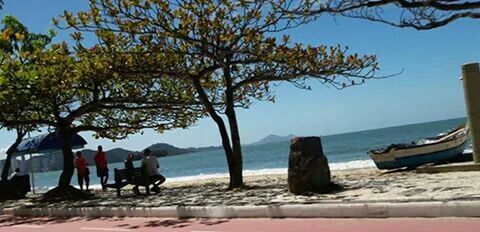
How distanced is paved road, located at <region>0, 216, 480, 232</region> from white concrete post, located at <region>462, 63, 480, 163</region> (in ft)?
21.3

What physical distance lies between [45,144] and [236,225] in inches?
603

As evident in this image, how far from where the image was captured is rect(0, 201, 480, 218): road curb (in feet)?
30.2

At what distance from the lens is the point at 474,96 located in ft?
48.8

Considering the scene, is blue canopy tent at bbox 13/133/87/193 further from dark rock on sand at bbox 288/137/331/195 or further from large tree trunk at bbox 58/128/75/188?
dark rock on sand at bbox 288/137/331/195

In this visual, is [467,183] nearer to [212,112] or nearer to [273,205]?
[273,205]

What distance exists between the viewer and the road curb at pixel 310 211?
9211 millimetres

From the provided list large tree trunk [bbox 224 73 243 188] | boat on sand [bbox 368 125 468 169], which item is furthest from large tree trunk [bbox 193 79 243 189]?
boat on sand [bbox 368 125 468 169]

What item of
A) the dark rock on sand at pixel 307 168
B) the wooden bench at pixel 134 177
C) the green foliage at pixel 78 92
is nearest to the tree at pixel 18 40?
the green foliage at pixel 78 92

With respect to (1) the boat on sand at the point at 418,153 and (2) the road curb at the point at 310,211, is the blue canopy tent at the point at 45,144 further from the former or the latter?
(1) the boat on sand at the point at 418,153

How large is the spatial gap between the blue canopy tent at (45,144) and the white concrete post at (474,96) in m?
14.3

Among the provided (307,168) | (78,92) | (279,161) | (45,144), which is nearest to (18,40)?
(78,92)

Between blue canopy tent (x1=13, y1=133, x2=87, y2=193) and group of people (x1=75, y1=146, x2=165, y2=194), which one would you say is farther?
blue canopy tent (x1=13, y1=133, x2=87, y2=193)

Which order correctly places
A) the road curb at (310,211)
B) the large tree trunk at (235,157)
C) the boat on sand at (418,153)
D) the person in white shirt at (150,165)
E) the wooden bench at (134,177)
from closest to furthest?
1. the road curb at (310,211)
2. the large tree trunk at (235,157)
3. the person in white shirt at (150,165)
4. the wooden bench at (134,177)
5. the boat on sand at (418,153)

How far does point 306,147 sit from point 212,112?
5.02 m
